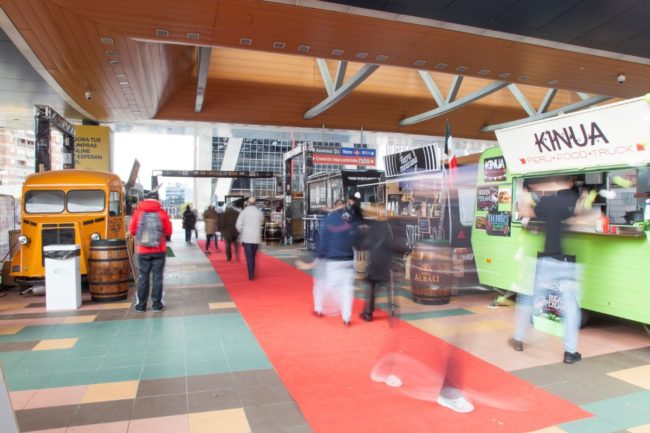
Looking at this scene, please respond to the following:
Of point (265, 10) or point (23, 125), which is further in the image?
point (23, 125)

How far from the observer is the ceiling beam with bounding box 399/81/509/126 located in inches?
665

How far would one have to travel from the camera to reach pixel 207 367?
4.50m

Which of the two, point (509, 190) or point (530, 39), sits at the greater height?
point (530, 39)

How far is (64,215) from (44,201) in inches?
20.6

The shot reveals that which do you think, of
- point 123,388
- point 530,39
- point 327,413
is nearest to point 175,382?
point 123,388

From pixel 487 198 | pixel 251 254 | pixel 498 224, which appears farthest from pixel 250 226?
pixel 498 224

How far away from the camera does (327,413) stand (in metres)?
3.51

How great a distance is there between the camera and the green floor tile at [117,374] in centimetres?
418

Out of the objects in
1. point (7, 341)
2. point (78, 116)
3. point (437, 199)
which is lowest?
point (7, 341)

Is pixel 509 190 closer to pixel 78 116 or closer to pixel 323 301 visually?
pixel 323 301

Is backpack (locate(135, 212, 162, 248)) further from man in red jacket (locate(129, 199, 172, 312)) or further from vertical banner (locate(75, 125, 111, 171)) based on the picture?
vertical banner (locate(75, 125, 111, 171))

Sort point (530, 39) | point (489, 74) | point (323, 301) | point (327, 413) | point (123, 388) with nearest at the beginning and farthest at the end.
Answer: point (327, 413) → point (123, 388) → point (323, 301) → point (530, 39) → point (489, 74)

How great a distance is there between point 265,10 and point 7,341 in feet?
23.2

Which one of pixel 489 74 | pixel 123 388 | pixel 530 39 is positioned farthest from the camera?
pixel 489 74
